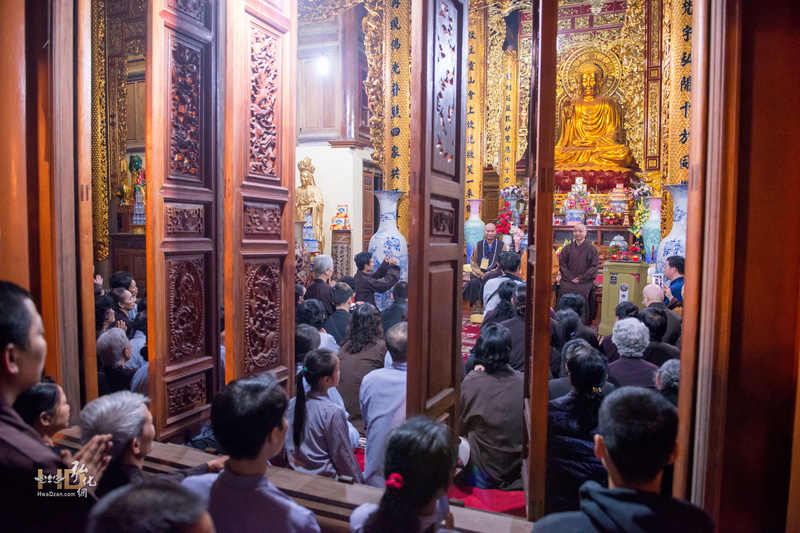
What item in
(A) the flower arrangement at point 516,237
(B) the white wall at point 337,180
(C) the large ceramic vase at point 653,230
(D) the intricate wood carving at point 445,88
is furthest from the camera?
(B) the white wall at point 337,180

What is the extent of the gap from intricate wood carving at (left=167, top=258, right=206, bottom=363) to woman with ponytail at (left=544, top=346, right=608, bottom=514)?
1.66 meters

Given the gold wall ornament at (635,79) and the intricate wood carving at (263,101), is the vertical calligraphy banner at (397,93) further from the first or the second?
the gold wall ornament at (635,79)

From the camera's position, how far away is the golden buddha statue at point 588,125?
9.69 metres

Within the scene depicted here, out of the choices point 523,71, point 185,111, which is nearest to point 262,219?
point 185,111

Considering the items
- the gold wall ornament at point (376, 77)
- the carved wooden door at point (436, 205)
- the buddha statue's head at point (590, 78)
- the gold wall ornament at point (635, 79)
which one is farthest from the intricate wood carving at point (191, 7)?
the buddha statue's head at point (590, 78)

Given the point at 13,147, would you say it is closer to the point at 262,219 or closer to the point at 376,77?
the point at 262,219

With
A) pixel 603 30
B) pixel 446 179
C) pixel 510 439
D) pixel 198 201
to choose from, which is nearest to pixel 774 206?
pixel 446 179

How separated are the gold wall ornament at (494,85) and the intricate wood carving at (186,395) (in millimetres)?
7956

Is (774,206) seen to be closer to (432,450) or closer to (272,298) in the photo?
(432,450)

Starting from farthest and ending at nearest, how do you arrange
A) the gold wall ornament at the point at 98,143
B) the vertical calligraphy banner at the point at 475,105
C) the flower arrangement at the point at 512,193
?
the flower arrangement at the point at 512,193
the vertical calligraphy banner at the point at 475,105
the gold wall ornament at the point at 98,143

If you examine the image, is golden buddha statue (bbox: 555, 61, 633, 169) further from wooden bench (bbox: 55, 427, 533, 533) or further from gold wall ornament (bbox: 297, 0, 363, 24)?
wooden bench (bbox: 55, 427, 533, 533)

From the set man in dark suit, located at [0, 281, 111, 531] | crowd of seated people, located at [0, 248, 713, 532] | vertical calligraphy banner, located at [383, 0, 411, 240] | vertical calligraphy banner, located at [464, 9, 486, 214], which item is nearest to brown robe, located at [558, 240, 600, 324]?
vertical calligraphy banner, located at [383, 0, 411, 240]

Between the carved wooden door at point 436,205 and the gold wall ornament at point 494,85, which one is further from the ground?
the gold wall ornament at point 494,85

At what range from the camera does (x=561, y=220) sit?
341 inches
